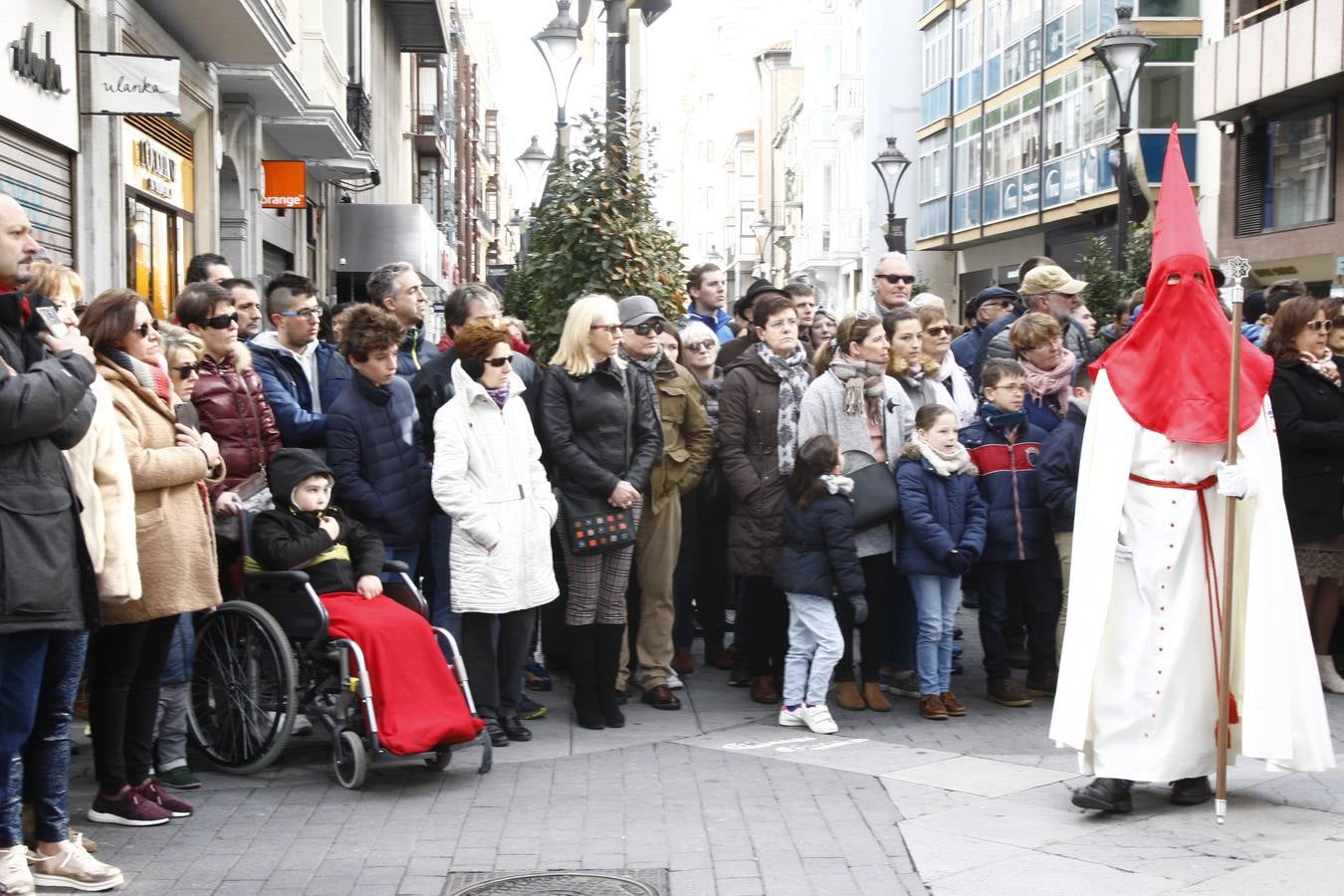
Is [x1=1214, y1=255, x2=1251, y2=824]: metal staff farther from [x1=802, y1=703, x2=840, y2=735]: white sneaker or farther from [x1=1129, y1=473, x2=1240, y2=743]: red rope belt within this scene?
[x1=802, y1=703, x2=840, y2=735]: white sneaker

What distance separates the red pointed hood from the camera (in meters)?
6.35

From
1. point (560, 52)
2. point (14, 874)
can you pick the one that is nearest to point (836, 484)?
point (14, 874)

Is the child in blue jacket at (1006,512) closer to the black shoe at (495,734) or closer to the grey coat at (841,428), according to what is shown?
the grey coat at (841,428)

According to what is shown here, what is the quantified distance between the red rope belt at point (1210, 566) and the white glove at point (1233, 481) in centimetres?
28

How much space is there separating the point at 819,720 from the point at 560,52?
10597 millimetres

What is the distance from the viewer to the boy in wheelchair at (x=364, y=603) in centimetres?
682

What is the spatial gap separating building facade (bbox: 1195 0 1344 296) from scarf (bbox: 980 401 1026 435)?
15998 mm

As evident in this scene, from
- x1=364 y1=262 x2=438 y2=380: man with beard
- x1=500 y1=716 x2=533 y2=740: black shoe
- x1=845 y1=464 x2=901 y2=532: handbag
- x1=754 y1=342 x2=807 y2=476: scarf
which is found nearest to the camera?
x1=500 y1=716 x2=533 y2=740: black shoe

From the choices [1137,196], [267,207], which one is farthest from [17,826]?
[1137,196]

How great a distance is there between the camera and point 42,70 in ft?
37.0

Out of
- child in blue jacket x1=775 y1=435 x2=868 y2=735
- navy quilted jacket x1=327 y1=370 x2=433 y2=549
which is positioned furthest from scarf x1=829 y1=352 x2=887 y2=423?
navy quilted jacket x1=327 y1=370 x2=433 y2=549

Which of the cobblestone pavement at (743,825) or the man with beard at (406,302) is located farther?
the man with beard at (406,302)

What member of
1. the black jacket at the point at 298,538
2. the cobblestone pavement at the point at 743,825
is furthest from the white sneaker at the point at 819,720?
the black jacket at the point at 298,538

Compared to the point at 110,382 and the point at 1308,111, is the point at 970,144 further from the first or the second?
the point at 110,382
